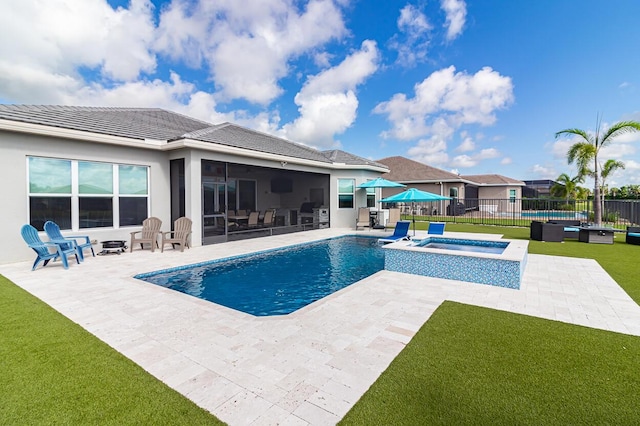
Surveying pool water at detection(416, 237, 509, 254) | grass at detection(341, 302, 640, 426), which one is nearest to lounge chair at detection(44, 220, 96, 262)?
grass at detection(341, 302, 640, 426)

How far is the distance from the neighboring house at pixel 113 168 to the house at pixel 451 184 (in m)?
16.4

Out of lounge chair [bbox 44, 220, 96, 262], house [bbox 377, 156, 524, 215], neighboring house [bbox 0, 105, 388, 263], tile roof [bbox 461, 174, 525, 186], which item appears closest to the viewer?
lounge chair [bbox 44, 220, 96, 262]

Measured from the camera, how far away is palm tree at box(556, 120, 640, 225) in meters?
12.8

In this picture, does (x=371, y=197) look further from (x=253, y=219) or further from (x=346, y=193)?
(x=253, y=219)

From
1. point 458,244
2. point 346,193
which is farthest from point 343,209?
point 458,244

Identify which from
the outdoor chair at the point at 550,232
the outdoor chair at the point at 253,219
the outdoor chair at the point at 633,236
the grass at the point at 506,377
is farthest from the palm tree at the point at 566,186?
the grass at the point at 506,377

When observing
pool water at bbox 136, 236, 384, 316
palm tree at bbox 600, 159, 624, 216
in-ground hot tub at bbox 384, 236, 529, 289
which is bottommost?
pool water at bbox 136, 236, 384, 316

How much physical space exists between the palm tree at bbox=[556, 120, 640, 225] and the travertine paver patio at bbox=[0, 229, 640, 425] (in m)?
8.04

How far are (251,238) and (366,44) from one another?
1344 cm

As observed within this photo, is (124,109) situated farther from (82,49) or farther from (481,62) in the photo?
(481,62)

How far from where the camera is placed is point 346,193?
18.6m

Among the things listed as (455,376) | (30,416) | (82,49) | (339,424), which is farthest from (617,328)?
(82,49)

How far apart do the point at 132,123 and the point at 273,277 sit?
917cm

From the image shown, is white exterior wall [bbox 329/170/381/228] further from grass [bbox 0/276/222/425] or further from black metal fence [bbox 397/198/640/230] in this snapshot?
grass [bbox 0/276/222/425]
